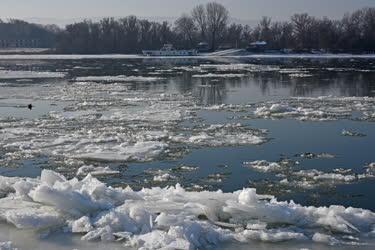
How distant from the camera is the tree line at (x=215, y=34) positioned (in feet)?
301

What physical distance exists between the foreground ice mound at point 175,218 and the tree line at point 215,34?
83670mm

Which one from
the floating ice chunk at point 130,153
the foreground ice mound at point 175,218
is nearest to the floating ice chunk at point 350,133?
the floating ice chunk at point 130,153

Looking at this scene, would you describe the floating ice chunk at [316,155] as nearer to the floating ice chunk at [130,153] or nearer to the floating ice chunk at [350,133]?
the floating ice chunk at [350,133]

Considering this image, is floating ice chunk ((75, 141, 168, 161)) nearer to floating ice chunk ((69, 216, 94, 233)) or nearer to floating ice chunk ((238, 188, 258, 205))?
floating ice chunk ((238, 188, 258, 205))

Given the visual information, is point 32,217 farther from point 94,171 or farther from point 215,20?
point 215,20

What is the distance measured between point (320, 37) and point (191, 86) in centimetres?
7018

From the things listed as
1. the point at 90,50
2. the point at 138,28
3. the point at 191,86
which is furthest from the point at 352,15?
the point at 191,86

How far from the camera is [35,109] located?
17.8 m

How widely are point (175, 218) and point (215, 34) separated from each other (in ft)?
362

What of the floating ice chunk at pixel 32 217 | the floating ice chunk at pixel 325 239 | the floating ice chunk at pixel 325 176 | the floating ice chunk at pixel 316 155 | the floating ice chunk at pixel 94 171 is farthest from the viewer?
the floating ice chunk at pixel 316 155

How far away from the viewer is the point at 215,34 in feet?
376

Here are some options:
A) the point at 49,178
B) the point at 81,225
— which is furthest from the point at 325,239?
the point at 49,178

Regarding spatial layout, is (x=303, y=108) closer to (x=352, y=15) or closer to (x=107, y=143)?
(x=107, y=143)

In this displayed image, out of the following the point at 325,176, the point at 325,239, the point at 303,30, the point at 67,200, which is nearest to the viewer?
the point at 325,239
